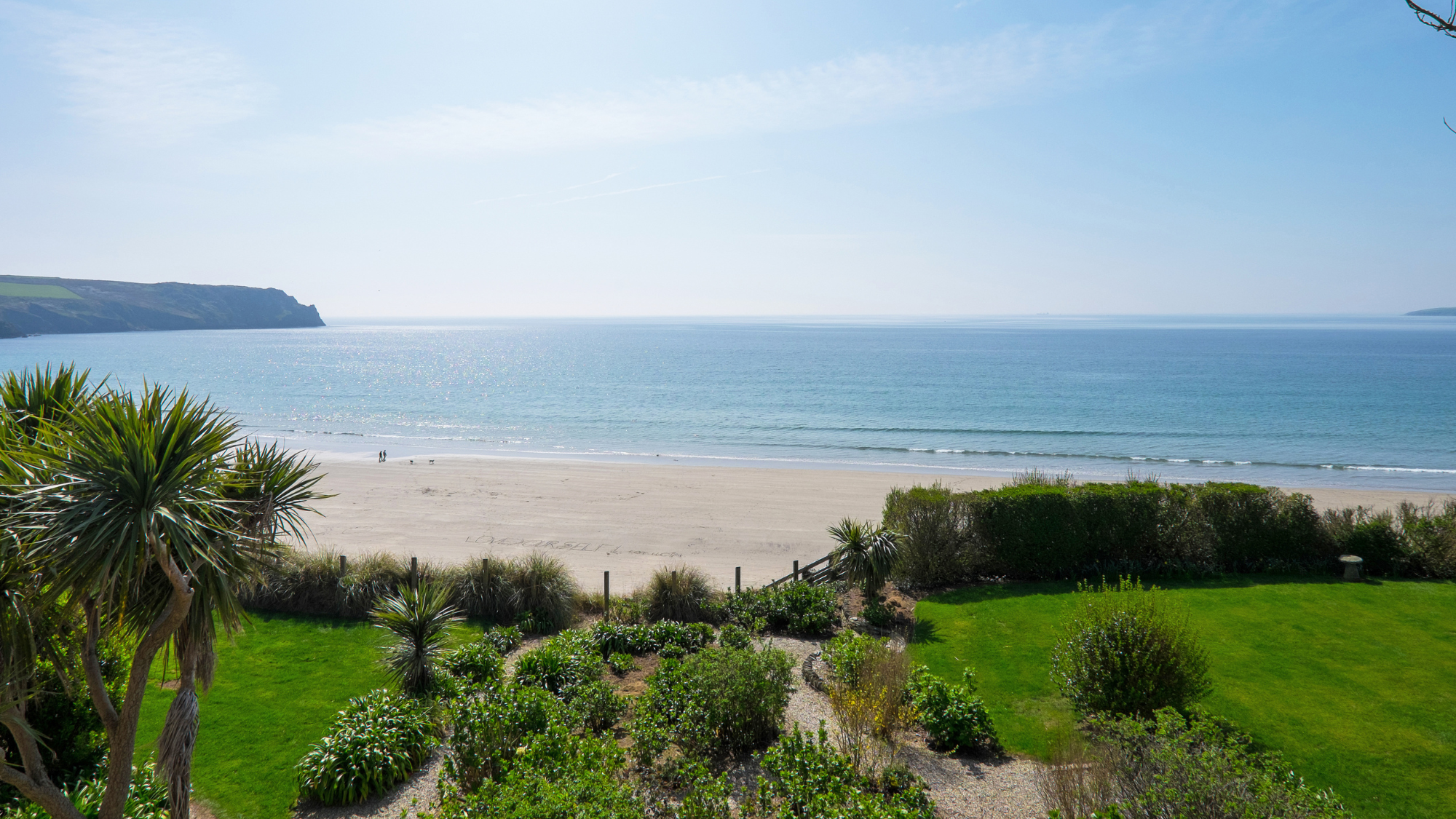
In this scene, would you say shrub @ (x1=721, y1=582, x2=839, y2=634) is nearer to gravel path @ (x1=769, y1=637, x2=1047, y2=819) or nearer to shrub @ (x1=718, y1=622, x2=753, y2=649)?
shrub @ (x1=718, y1=622, x2=753, y2=649)

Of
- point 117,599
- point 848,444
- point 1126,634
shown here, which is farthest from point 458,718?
point 848,444

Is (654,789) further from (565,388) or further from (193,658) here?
(565,388)

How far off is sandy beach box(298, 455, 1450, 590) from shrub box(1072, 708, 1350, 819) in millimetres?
13187

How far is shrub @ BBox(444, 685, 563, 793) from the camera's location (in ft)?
27.3

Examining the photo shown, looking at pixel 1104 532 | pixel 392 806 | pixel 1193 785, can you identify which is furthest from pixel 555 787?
pixel 1104 532

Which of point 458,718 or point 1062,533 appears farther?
point 1062,533

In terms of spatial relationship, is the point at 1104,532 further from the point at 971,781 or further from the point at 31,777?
the point at 31,777

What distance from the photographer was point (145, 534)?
5.09m

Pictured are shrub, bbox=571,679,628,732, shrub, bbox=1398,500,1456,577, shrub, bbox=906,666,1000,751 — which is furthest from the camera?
shrub, bbox=1398,500,1456,577

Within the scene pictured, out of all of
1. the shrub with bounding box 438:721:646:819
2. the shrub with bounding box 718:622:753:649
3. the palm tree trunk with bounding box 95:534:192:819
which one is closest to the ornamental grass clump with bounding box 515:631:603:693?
the shrub with bounding box 718:622:753:649

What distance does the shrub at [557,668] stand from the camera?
11.1m

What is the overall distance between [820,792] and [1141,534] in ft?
42.2

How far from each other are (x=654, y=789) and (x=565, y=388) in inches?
3025

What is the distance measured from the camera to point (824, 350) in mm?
144125
